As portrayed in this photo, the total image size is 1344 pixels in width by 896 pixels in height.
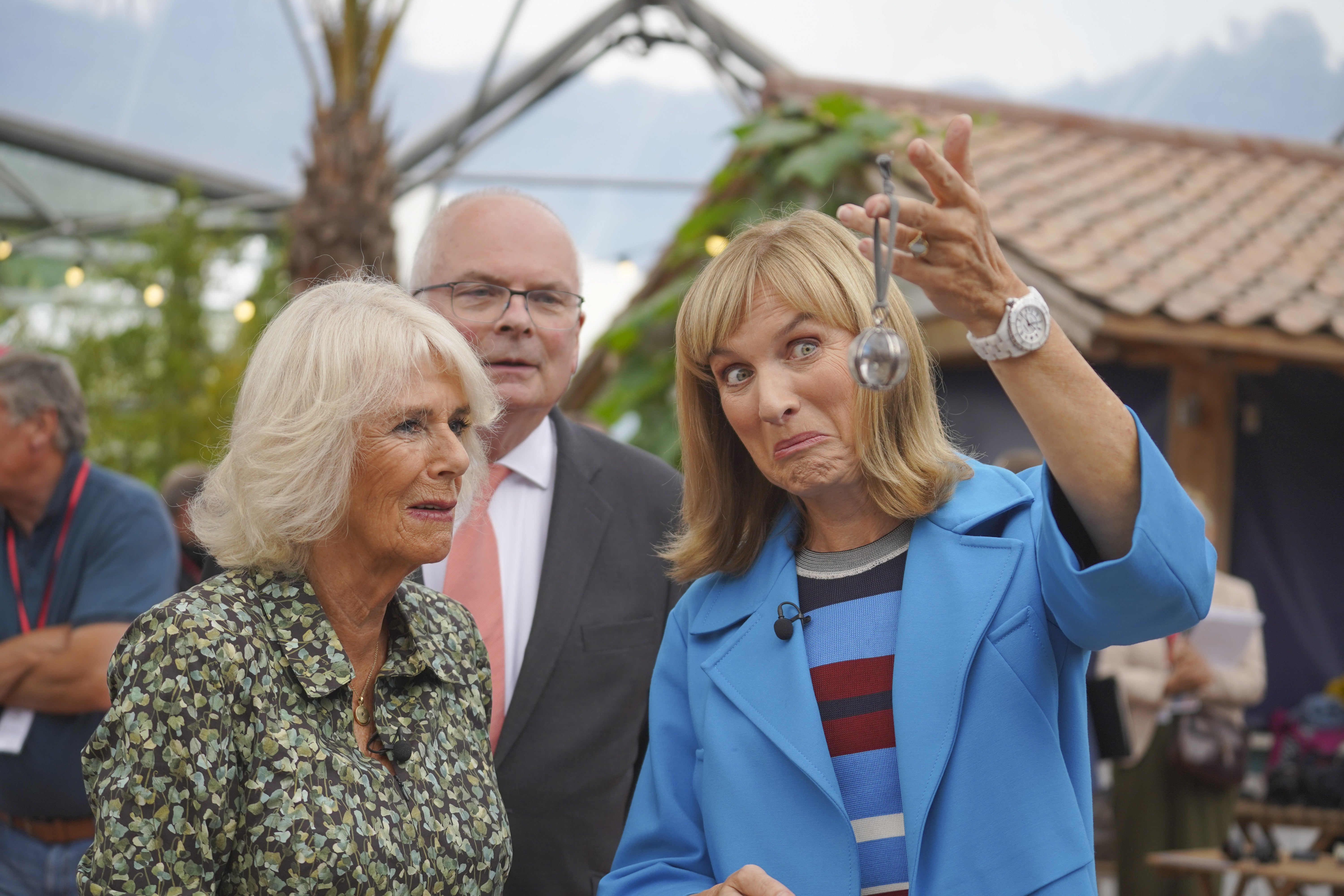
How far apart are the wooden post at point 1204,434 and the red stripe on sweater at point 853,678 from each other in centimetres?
560

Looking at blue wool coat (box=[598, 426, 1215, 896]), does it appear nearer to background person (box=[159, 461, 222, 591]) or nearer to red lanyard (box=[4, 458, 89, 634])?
background person (box=[159, 461, 222, 591])

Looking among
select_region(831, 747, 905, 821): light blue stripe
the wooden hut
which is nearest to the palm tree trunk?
the wooden hut

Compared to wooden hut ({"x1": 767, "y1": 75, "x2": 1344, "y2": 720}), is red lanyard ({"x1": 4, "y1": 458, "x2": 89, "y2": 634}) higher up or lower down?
lower down

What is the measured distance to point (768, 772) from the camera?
1796 millimetres

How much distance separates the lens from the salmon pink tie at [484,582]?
2535 millimetres

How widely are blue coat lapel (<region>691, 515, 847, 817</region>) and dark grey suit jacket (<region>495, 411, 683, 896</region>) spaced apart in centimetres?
51

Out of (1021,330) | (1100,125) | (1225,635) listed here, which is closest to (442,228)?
(1021,330)

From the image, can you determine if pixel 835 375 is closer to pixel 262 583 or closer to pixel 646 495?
pixel 262 583

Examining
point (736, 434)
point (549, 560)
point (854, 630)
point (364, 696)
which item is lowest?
point (364, 696)

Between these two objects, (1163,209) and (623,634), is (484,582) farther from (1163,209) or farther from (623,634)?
(1163,209)

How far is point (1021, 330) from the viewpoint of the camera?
1.51 metres

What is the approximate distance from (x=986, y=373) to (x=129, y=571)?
5.38 meters

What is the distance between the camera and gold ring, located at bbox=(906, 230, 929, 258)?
1.51 meters

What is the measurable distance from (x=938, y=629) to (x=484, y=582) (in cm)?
122
